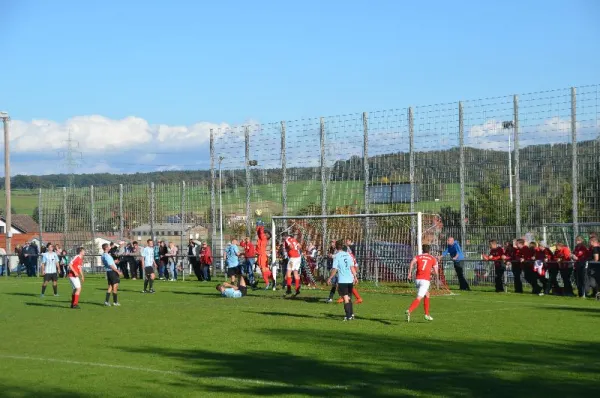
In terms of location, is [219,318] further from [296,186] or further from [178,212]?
[178,212]

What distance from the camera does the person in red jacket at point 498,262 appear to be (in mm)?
33188

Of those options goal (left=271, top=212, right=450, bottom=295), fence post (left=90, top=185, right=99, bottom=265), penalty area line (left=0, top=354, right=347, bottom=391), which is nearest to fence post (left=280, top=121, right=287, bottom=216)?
goal (left=271, top=212, right=450, bottom=295)

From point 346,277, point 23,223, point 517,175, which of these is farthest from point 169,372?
point 23,223

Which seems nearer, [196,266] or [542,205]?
[542,205]

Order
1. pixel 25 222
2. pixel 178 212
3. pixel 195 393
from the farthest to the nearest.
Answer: pixel 25 222 < pixel 178 212 < pixel 195 393

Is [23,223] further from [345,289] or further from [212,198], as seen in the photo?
[345,289]

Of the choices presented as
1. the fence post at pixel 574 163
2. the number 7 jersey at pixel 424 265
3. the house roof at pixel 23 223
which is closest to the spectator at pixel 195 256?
the fence post at pixel 574 163

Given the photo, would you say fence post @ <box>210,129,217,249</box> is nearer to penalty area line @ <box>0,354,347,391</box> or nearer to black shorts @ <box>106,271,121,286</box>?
black shorts @ <box>106,271,121,286</box>

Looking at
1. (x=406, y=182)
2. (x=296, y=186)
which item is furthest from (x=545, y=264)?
(x=296, y=186)

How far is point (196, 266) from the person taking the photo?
44812mm

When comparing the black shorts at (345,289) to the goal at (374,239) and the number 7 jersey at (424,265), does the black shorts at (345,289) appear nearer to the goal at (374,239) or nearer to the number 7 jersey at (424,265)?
the number 7 jersey at (424,265)

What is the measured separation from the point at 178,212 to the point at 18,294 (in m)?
14.7

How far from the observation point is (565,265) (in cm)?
3100

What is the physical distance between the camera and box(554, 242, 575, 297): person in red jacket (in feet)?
102
